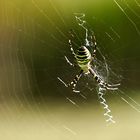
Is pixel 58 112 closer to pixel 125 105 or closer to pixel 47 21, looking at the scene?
pixel 125 105

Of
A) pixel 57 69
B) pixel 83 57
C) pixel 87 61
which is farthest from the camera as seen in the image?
pixel 57 69

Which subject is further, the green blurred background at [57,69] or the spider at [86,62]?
the green blurred background at [57,69]

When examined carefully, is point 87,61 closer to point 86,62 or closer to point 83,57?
point 86,62

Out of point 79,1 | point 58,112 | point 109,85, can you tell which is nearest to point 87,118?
point 58,112

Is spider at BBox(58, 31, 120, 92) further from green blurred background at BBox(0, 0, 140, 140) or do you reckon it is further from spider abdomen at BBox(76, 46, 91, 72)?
green blurred background at BBox(0, 0, 140, 140)

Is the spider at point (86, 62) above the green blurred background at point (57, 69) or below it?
below

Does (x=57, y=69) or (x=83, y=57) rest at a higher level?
(x=57, y=69)

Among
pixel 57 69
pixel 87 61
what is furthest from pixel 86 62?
pixel 57 69

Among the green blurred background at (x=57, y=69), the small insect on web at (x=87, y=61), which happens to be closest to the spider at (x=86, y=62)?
the small insect on web at (x=87, y=61)

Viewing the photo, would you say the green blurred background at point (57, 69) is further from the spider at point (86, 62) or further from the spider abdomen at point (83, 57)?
the spider abdomen at point (83, 57)
